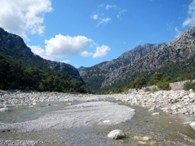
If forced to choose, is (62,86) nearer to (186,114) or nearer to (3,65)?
(3,65)

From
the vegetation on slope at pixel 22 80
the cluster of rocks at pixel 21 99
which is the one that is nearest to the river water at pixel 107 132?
the cluster of rocks at pixel 21 99

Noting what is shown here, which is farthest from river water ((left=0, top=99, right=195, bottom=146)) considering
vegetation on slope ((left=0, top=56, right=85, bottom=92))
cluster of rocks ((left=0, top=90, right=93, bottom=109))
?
vegetation on slope ((left=0, top=56, right=85, bottom=92))

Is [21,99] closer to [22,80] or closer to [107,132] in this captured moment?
[107,132]

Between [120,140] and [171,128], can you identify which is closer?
[120,140]

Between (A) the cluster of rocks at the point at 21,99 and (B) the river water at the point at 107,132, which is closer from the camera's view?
(B) the river water at the point at 107,132

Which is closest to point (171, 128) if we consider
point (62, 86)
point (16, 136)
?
point (16, 136)

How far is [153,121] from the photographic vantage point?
28266 millimetres

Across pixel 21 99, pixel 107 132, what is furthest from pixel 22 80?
pixel 107 132

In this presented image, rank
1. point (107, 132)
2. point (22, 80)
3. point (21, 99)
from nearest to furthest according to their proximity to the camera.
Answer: point (107, 132)
point (21, 99)
point (22, 80)

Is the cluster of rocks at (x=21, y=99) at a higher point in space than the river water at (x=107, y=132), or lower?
higher

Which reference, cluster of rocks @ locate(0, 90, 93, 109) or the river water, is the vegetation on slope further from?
the river water

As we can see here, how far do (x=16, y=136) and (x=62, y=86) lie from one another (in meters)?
127

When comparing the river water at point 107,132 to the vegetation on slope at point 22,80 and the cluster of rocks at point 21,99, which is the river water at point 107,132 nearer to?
the cluster of rocks at point 21,99

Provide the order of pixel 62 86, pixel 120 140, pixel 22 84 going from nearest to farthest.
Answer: pixel 120 140 < pixel 22 84 < pixel 62 86
